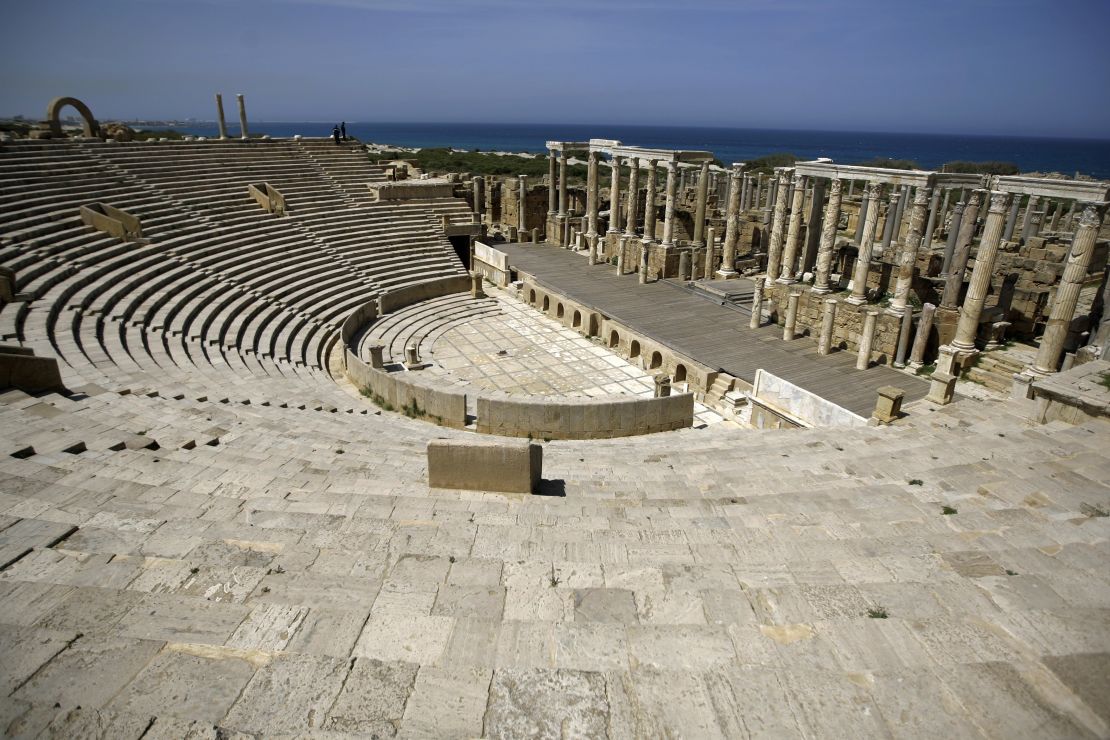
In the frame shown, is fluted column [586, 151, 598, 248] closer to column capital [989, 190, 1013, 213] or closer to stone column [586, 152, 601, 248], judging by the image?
stone column [586, 152, 601, 248]

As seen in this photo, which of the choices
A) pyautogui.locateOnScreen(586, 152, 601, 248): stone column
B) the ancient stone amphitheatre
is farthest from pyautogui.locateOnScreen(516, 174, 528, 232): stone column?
the ancient stone amphitheatre

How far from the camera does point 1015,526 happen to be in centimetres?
656

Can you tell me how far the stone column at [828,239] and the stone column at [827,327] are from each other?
2.31 m

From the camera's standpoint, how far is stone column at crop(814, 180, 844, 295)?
1956cm

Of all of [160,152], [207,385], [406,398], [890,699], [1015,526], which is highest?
[160,152]

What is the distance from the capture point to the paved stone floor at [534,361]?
18344mm

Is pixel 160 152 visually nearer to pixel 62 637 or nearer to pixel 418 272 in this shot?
pixel 418 272

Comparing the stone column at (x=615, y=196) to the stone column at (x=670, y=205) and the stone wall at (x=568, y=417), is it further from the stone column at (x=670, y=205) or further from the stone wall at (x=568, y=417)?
the stone wall at (x=568, y=417)

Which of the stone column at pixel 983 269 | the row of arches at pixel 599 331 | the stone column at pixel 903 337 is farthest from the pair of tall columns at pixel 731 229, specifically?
the stone column at pixel 983 269

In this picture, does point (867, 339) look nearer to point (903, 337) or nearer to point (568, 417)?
point (903, 337)

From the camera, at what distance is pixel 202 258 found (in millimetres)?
20641

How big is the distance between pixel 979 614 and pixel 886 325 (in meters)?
13.9

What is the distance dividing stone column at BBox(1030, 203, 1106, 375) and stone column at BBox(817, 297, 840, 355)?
474 centimetres

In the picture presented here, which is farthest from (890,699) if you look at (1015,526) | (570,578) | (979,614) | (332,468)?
(332,468)
